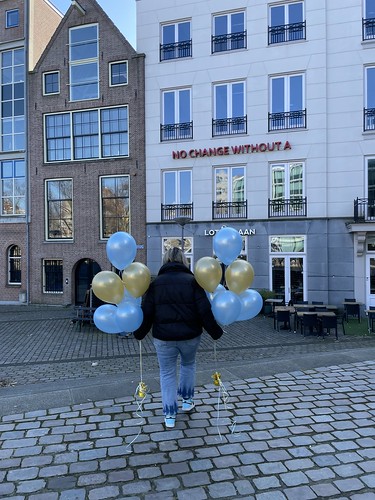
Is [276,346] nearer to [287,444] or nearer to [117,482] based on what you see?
[287,444]

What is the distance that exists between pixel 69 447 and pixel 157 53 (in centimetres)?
1816

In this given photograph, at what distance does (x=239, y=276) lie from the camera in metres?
4.48

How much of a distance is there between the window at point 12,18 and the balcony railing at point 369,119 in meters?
18.3

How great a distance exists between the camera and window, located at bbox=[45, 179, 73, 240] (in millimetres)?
19938

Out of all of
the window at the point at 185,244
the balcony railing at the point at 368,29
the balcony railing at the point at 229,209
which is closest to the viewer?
the balcony railing at the point at 368,29

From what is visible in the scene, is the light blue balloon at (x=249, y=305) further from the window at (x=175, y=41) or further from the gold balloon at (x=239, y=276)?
the window at (x=175, y=41)

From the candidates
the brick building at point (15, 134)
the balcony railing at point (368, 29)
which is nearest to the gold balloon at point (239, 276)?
the balcony railing at point (368, 29)

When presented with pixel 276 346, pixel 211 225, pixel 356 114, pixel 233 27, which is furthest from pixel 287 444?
pixel 233 27

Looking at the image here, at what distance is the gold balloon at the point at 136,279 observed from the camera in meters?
4.44

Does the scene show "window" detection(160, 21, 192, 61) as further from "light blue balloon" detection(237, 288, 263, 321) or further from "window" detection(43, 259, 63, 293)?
"light blue balloon" detection(237, 288, 263, 321)

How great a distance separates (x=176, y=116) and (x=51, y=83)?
23.8ft

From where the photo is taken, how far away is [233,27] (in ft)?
56.8

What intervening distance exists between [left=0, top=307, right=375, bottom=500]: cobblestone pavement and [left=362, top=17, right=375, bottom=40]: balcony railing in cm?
1399

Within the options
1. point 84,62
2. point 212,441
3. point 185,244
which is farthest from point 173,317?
point 84,62
